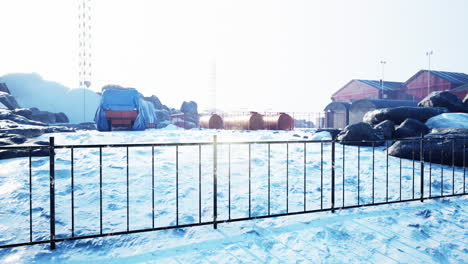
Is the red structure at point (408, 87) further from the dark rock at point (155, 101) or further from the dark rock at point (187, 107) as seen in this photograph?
the dark rock at point (155, 101)

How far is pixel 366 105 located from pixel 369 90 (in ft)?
65.5

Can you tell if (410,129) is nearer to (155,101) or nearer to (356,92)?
(356,92)

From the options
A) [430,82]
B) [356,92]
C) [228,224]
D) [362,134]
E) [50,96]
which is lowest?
[228,224]

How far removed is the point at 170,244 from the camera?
3746 mm

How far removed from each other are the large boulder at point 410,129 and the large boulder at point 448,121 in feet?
3.12

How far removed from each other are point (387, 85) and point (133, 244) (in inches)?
1970

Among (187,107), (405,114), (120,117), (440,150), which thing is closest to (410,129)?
(405,114)

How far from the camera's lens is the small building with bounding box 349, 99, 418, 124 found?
83.6 ft

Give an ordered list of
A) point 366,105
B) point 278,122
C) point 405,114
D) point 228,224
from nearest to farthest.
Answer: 1. point 228,224
2. point 405,114
3. point 278,122
4. point 366,105

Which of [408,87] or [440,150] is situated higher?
[408,87]

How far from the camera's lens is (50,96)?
Answer: 4544 cm

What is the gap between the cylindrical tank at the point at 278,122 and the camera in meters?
23.6

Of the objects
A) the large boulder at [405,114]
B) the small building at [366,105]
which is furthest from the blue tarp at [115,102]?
the small building at [366,105]

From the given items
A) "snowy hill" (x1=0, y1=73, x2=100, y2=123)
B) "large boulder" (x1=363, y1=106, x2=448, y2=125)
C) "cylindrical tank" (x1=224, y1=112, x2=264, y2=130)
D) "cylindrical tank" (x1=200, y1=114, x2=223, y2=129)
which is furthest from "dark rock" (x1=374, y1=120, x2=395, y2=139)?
"snowy hill" (x1=0, y1=73, x2=100, y2=123)
